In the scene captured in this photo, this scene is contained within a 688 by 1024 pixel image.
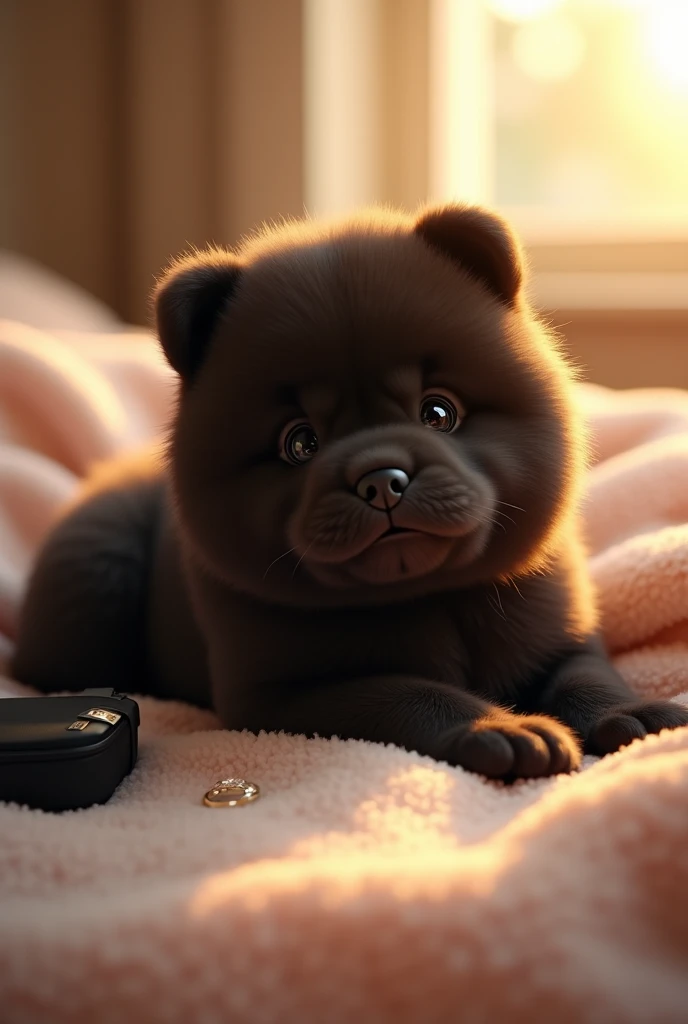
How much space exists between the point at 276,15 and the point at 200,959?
1822 mm

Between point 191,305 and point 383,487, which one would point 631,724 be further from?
point 191,305

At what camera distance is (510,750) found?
0.82 m

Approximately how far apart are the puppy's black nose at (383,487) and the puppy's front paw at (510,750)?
0.19m

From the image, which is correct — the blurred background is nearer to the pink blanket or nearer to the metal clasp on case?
the metal clasp on case

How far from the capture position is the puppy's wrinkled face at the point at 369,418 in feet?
2.83

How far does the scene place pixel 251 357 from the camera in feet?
3.11

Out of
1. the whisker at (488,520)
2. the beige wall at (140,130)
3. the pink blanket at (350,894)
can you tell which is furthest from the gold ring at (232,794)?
the beige wall at (140,130)

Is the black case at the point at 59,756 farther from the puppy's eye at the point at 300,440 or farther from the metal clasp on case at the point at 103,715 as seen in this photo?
the puppy's eye at the point at 300,440

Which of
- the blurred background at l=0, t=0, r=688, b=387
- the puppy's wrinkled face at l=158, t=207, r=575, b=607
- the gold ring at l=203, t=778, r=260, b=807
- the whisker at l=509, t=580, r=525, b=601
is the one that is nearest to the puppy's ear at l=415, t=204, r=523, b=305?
the puppy's wrinkled face at l=158, t=207, r=575, b=607

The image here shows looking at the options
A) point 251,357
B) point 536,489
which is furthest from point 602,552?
point 251,357

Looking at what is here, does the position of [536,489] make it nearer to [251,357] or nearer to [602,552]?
[251,357]

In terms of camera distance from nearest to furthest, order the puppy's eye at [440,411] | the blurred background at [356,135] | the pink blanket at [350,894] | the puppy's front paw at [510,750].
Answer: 1. the pink blanket at [350,894]
2. the puppy's front paw at [510,750]
3. the puppy's eye at [440,411]
4. the blurred background at [356,135]

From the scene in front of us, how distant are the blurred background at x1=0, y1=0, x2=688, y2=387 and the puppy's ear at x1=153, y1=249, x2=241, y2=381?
101 centimetres

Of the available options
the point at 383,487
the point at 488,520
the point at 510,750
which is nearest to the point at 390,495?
the point at 383,487
